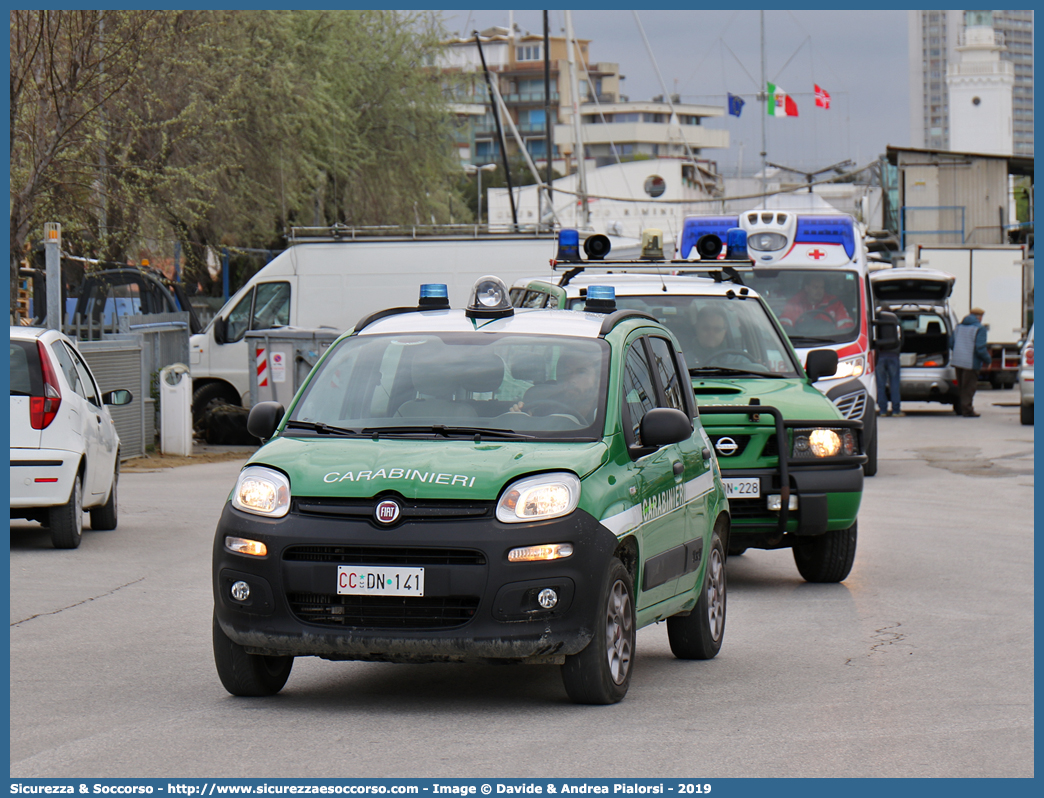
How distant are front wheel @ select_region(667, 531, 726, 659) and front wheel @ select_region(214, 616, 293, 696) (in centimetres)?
212

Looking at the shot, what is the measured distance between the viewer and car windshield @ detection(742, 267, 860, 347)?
18.6 meters

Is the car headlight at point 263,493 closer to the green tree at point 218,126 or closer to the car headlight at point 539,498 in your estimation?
the car headlight at point 539,498

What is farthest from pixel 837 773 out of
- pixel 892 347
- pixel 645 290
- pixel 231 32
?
pixel 231 32

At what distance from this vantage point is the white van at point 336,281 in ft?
81.0

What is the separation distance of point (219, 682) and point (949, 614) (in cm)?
460

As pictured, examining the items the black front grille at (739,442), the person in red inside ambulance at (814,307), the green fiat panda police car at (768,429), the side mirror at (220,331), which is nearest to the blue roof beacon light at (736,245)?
the green fiat panda police car at (768,429)

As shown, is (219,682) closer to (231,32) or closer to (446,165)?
(231,32)

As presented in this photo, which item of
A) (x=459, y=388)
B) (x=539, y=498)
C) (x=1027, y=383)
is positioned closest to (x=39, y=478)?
(x=459, y=388)

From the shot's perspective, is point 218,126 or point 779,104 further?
point 779,104

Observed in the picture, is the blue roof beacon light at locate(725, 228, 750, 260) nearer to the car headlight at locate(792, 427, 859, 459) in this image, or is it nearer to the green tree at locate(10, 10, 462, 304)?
the car headlight at locate(792, 427, 859, 459)

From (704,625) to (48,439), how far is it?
6194 mm

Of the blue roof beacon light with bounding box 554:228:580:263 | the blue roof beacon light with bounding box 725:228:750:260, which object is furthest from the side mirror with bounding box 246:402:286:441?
the blue roof beacon light with bounding box 725:228:750:260

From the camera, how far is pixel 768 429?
Result: 10.7 metres

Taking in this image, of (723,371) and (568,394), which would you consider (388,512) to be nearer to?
(568,394)
